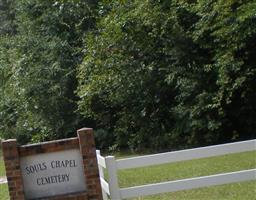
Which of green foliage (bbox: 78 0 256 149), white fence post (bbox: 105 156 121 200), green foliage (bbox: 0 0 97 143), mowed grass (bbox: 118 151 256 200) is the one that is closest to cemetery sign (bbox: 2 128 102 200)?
white fence post (bbox: 105 156 121 200)

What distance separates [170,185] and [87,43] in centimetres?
1537

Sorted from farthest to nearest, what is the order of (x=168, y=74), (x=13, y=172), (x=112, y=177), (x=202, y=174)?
1. (x=168, y=74)
2. (x=202, y=174)
3. (x=112, y=177)
4. (x=13, y=172)

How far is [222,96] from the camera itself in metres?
21.1

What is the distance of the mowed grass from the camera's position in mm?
11078

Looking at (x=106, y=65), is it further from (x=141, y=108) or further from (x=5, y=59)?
(x=5, y=59)

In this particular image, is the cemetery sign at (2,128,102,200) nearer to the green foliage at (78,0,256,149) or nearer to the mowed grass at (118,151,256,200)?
the mowed grass at (118,151,256,200)

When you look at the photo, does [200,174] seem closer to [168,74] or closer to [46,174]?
[46,174]

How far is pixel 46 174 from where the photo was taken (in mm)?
8711

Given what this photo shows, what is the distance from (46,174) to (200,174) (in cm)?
627

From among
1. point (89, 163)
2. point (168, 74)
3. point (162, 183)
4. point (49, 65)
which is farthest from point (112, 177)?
point (49, 65)

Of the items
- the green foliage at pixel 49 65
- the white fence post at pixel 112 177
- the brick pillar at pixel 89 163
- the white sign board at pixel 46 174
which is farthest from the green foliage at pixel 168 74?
the white sign board at pixel 46 174

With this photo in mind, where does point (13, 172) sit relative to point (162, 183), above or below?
above

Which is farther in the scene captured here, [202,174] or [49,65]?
[49,65]

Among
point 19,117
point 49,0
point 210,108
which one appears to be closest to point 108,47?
point 210,108
